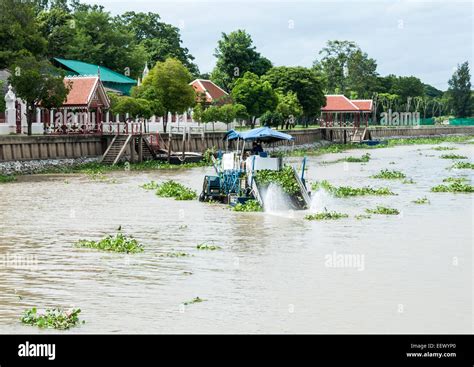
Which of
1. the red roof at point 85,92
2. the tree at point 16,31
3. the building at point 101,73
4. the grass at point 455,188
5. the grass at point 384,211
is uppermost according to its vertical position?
the tree at point 16,31

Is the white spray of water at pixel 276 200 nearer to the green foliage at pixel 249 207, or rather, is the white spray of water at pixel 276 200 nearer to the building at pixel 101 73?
the green foliage at pixel 249 207

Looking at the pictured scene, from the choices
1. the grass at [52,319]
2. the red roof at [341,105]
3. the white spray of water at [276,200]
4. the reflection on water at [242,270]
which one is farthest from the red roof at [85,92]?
the red roof at [341,105]

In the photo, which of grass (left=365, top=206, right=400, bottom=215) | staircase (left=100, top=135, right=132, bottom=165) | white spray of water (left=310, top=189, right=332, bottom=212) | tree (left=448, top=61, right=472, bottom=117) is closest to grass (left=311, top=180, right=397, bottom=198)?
white spray of water (left=310, top=189, right=332, bottom=212)

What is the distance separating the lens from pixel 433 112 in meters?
186

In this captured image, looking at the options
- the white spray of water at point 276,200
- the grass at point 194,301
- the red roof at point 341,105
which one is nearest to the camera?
the grass at point 194,301

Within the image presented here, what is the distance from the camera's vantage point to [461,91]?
177500mm

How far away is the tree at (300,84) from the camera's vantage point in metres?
104

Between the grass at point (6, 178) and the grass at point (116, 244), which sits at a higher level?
the grass at point (116, 244)

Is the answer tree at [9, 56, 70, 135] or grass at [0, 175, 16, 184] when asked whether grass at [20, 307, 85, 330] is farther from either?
tree at [9, 56, 70, 135]

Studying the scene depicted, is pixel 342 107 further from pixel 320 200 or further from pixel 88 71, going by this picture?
pixel 320 200

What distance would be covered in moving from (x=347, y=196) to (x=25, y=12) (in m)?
37.0

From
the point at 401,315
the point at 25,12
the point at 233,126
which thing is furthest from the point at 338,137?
the point at 401,315

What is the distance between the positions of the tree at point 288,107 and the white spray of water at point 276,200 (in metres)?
60.5

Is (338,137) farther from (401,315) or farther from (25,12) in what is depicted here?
(401,315)
